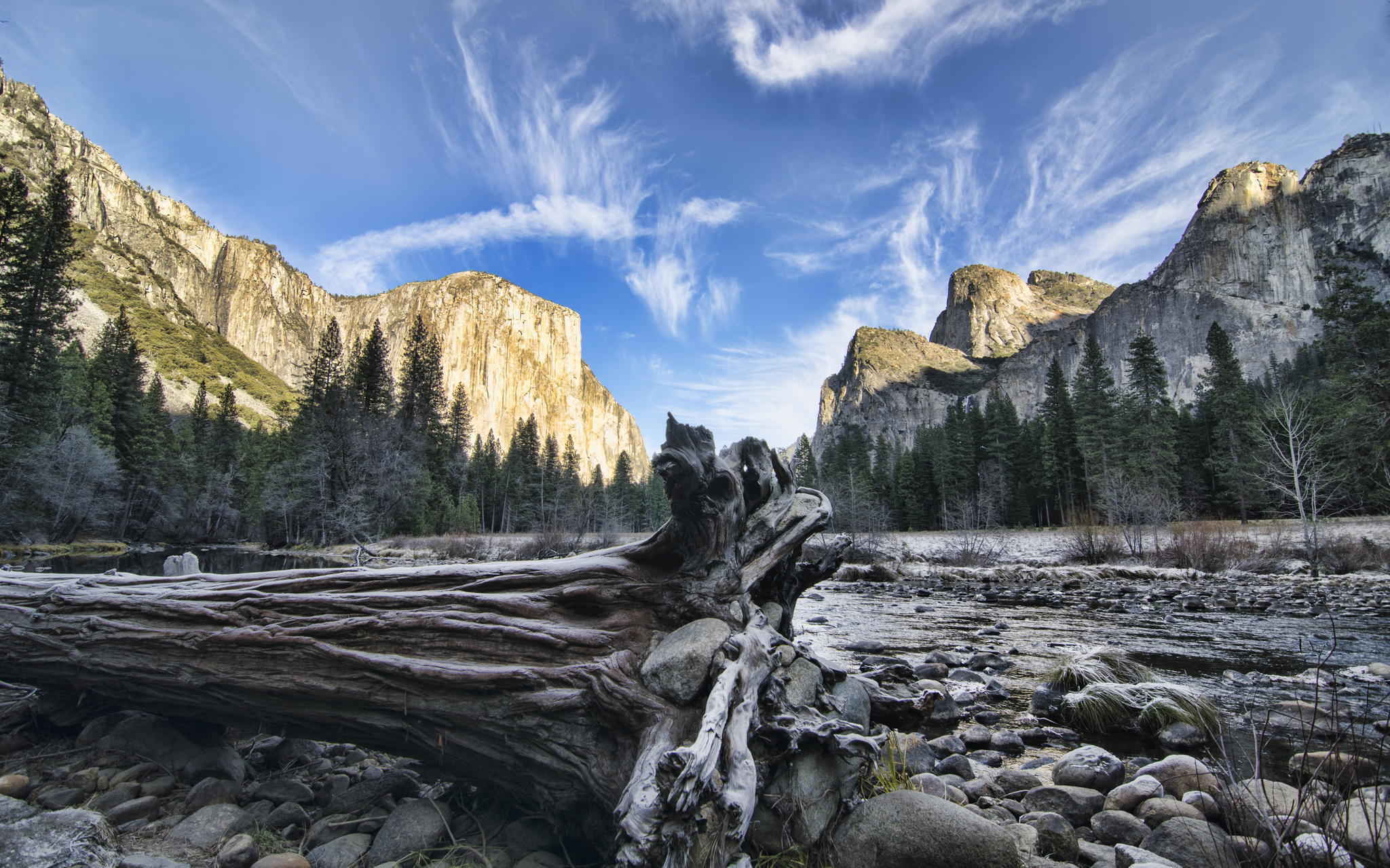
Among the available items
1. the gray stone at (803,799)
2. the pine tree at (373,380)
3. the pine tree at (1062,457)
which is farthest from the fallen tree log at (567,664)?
the pine tree at (1062,457)

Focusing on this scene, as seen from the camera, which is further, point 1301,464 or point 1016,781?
point 1301,464

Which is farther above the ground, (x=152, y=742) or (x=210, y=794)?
(x=152, y=742)

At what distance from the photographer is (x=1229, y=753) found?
14.6 ft

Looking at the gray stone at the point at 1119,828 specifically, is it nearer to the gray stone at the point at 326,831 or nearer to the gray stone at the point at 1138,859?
the gray stone at the point at 1138,859

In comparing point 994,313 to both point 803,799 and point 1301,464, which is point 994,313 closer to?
point 1301,464

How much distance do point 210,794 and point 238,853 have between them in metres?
0.99

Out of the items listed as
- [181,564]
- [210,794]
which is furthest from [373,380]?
[210,794]

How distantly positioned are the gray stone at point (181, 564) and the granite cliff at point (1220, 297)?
346 ft

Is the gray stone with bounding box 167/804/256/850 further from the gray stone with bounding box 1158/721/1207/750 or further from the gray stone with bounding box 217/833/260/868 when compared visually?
the gray stone with bounding box 1158/721/1207/750

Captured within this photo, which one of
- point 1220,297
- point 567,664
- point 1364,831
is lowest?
point 1364,831

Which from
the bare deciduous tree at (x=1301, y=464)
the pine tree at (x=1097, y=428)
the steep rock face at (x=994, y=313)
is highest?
the steep rock face at (x=994, y=313)

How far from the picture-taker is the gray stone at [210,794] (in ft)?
12.0


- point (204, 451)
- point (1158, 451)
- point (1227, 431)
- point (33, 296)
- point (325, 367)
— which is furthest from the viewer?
point (204, 451)

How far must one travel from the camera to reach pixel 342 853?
3.10 m
